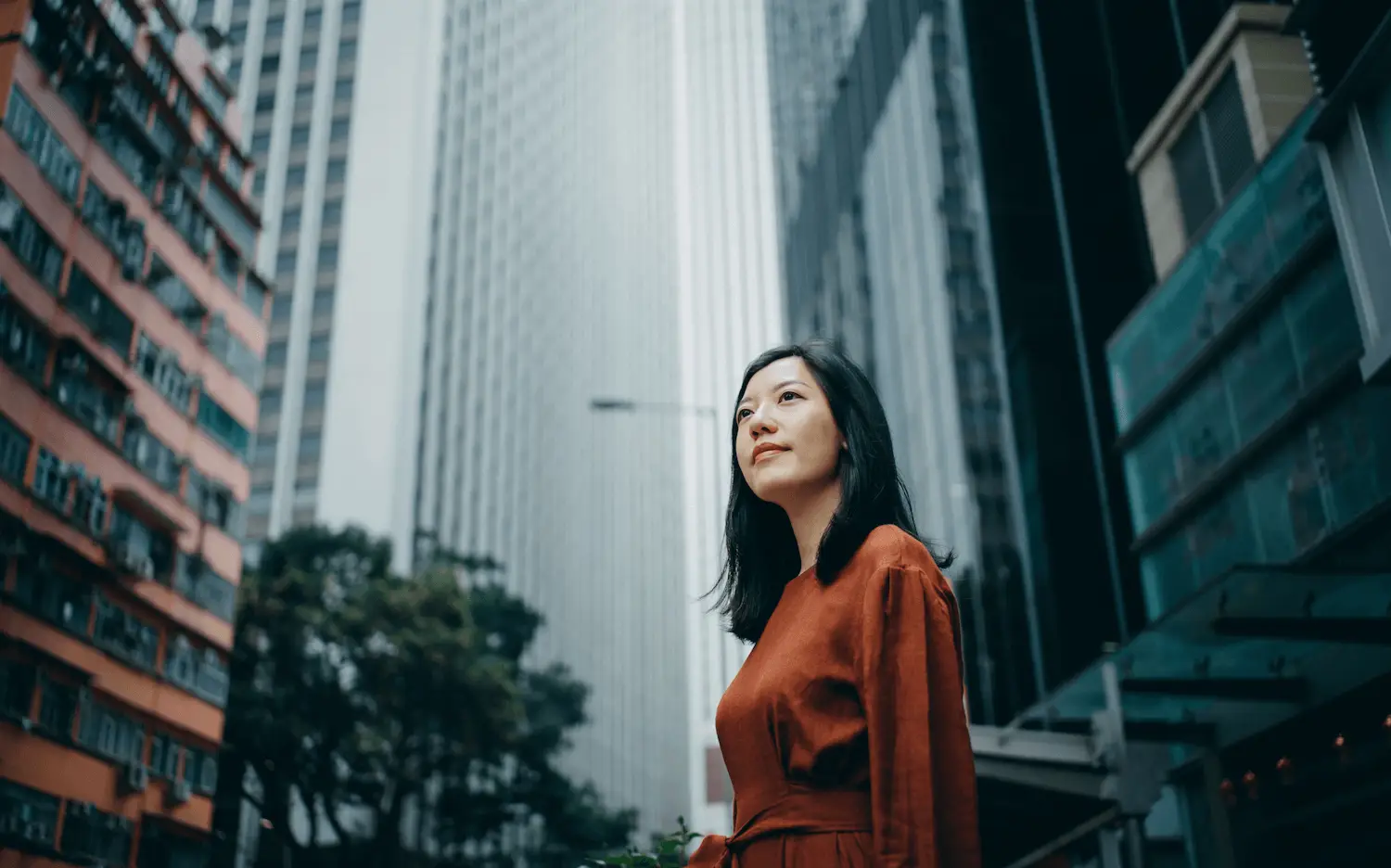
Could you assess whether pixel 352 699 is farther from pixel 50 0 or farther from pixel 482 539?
pixel 482 539

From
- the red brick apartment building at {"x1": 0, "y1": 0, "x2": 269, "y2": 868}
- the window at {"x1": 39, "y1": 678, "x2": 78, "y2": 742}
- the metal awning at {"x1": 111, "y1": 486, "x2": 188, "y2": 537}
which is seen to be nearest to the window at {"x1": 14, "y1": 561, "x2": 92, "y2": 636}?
the red brick apartment building at {"x1": 0, "y1": 0, "x2": 269, "y2": 868}

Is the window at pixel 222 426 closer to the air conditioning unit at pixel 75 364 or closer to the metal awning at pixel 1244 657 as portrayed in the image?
the air conditioning unit at pixel 75 364

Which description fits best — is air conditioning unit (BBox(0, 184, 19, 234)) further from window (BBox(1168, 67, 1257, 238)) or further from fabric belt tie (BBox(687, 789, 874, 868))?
window (BBox(1168, 67, 1257, 238))

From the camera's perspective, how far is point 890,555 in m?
3.34

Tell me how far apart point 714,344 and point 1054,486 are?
212 feet

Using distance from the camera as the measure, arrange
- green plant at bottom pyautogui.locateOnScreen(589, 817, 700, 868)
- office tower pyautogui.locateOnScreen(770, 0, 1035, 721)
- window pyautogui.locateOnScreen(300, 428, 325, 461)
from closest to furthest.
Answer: green plant at bottom pyautogui.locateOnScreen(589, 817, 700, 868), office tower pyautogui.locateOnScreen(770, 0, 1035, 721), window pyautogui.locateOnScreen(300, 428, 325, 461)

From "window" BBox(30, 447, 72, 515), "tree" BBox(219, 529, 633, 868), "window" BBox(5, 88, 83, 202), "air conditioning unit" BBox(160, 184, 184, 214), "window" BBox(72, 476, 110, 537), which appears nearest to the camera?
"window" BBox(5, 88, 83, 202)

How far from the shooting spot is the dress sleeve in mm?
2900

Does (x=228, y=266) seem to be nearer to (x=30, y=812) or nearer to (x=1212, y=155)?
(x=30, y=812)

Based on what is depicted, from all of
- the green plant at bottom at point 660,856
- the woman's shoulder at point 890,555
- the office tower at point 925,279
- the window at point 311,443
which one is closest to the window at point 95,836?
the office tower at point 925,279

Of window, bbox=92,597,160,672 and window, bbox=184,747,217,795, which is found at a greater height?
window, bbox=92,597,160,672

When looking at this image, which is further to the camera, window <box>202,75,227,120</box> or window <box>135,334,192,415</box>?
window <box>202,75,227,120</box>

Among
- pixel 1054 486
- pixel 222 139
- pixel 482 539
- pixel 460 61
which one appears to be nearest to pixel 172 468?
pixel 222 139

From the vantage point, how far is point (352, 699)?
1105 inches
